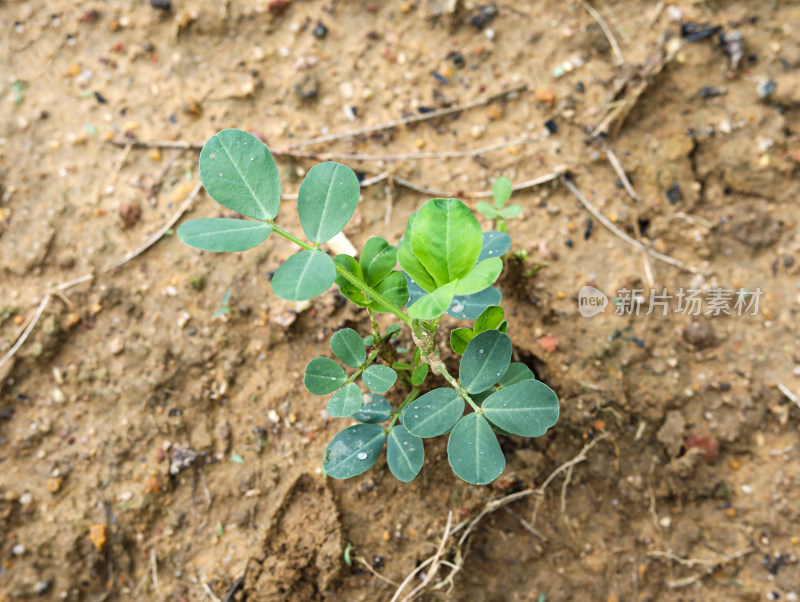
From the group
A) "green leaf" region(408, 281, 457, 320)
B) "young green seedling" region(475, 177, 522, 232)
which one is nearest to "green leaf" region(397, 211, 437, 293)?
"green leaf" region(408, 281, 457, 320)

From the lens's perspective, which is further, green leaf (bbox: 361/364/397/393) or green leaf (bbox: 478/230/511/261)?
green leaf (bbox: 478/230/511/261)

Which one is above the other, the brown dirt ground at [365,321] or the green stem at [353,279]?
the green stem at [353,279]

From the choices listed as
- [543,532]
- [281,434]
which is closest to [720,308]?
[543,532]

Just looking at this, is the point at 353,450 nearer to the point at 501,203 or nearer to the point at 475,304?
the point at 475,304

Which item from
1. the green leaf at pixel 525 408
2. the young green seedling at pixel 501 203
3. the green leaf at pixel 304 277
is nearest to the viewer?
the green leaf at pixel 304 277

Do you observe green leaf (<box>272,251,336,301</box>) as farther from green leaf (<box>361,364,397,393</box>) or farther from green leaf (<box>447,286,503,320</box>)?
green leaf (<box>447,286,503,320</box>)

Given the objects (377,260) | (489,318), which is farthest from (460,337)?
(377,260)

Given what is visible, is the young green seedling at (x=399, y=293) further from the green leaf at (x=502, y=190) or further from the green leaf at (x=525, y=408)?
the green leaf at (x=502, y=190)

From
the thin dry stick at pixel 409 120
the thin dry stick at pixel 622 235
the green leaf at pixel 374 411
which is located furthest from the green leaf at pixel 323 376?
the thin dry stick at pixel 622 235
